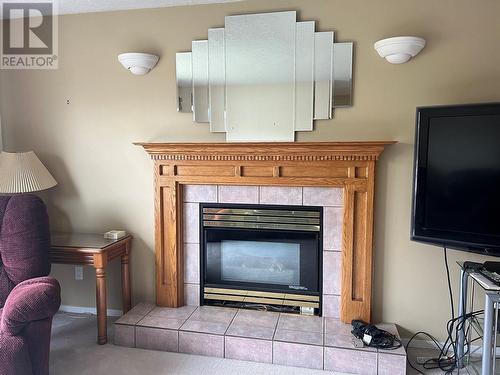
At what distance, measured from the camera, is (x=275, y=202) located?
2.71m

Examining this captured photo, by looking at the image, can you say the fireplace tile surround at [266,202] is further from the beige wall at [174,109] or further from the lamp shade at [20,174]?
the lamp shade at [20,174]

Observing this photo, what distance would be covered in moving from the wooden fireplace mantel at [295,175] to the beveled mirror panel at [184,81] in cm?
34

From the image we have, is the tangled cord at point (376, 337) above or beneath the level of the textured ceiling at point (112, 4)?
beneath

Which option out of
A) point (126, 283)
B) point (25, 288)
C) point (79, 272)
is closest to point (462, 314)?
point (126, 283)

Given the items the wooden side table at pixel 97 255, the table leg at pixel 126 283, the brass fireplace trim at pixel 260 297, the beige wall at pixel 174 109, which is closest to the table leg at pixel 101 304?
the wooden side table at pixel 97 255

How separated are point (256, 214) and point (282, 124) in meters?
0.68

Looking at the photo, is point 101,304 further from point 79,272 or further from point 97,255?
point 79,272

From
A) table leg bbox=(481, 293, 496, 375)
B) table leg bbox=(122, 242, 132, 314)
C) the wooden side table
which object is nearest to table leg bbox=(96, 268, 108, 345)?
the wooden side table

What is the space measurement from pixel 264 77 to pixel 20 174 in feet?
6.27

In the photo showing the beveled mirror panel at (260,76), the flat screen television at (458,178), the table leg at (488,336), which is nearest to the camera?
the table leg at (488,336)

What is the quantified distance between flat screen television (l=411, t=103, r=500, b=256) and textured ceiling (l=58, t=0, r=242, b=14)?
1.66 meters

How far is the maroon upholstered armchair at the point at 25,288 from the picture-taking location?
1.85 m

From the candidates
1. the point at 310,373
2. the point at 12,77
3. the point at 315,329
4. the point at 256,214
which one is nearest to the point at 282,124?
the point at 256,214

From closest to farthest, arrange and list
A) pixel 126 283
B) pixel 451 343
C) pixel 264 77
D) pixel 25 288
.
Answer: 1. pixel 25 288
2. pixel 451 343
3. pixel 264 77
4. pixel 126 283
